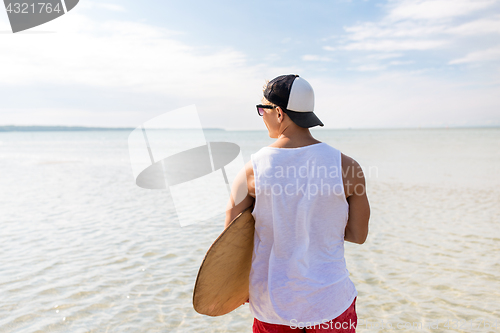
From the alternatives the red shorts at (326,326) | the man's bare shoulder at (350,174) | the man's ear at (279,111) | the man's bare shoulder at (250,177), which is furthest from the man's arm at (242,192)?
the red shorts at (326,326)

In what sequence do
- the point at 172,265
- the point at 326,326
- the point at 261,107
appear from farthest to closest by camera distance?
1. the point at 172,265
2. the point at 261,107
3. the point at 326,326

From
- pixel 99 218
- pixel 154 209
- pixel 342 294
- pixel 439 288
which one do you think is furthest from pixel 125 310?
pixel 154 209

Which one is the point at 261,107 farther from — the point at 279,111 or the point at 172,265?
the point at 172,265

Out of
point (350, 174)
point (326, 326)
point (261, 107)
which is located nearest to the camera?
point (350, 174)

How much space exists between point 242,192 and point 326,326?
747 mm

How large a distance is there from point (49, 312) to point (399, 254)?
15.1ft

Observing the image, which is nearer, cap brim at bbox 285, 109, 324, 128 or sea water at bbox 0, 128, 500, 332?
cap brim at bbox 285, 109, 324, 128

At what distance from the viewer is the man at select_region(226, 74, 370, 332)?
1558 millimetres

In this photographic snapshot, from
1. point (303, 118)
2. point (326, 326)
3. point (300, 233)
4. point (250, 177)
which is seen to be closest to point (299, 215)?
point (300, 233)

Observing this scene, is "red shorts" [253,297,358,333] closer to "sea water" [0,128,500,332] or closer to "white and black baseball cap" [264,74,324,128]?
"white and black baseball cap" [264,74,324,128]

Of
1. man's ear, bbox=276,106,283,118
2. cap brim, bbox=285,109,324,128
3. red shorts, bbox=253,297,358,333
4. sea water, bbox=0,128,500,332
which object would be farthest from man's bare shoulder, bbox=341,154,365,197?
sea water, bbox=0,128,500,332

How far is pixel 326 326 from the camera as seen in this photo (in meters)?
1.67

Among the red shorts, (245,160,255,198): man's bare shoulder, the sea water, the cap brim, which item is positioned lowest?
the sea water

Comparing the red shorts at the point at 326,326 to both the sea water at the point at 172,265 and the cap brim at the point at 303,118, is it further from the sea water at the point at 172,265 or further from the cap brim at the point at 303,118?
the sea water at the point at 172,265
